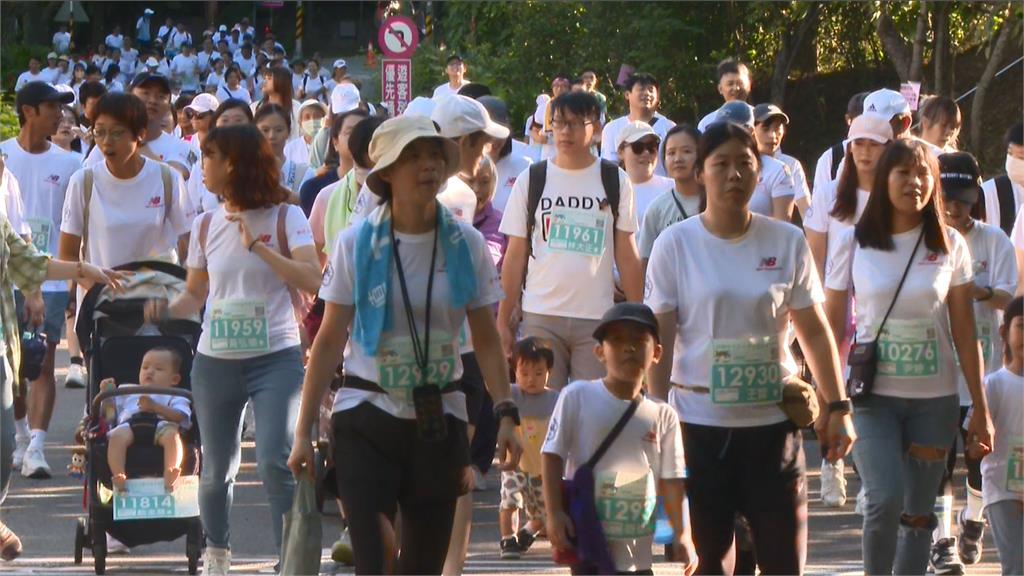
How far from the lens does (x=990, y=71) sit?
24000mm

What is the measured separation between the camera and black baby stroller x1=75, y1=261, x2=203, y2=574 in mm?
8062

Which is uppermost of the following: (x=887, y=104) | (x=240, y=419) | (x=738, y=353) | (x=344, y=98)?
(x=344, y=98)

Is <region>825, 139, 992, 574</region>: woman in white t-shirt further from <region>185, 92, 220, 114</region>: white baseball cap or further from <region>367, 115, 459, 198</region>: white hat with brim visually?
<region>185, 92, 220, 114</region>: white baseball cap

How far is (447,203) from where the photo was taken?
776 centimetres

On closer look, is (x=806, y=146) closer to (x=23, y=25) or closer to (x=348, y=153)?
(x=348, y=153)

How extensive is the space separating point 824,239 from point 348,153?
2.38 metres

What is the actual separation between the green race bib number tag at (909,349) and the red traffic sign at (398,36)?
13.3 m

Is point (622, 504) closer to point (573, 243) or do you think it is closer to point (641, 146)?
point (573, 243)

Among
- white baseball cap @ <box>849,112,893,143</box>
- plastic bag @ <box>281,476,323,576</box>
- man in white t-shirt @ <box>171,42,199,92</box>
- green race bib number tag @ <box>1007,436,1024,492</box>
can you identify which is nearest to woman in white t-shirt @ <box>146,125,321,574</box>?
plastic bag @ <box>281,476,323,576</box>

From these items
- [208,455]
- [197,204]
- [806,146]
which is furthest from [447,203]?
[806,146]

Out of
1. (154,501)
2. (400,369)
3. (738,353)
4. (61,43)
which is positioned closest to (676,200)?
(154,501)

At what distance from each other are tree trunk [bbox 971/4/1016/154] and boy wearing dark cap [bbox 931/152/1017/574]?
52.8 feet

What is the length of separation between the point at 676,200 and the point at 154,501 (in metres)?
2.88

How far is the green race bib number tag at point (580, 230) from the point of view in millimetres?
8508
